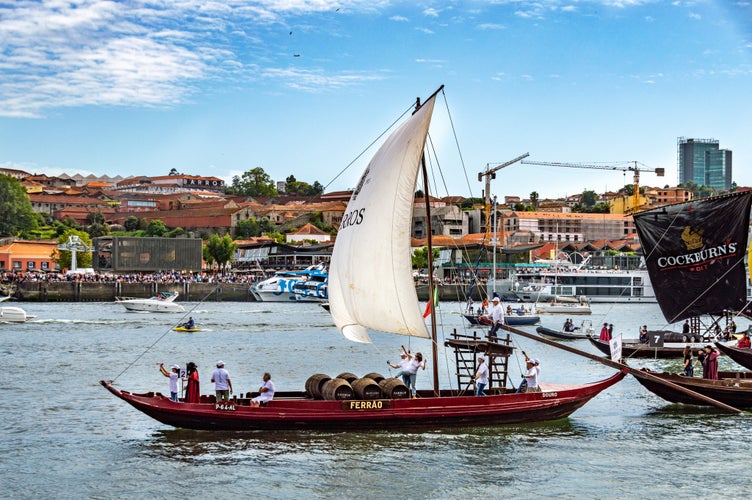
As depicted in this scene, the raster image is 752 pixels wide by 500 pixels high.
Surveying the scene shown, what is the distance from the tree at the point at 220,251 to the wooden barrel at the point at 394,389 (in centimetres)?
14596

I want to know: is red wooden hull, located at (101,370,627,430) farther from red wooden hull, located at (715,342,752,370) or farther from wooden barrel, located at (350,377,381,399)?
red wooden hull, located at (715,342,752,370)

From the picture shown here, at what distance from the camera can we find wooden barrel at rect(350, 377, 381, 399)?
27.8 metres

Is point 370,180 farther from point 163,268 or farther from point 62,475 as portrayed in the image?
point 163,268

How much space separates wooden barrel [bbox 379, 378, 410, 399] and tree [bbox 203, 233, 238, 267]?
479 ft

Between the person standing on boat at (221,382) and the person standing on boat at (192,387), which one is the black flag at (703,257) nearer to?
the person standing on boat at (221,382)

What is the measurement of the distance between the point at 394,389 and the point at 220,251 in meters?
148

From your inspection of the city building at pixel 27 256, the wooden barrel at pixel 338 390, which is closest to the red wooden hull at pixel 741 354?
the wooden barrel at pixel 338 390

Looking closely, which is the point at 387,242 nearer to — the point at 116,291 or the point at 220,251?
the point at 116,291

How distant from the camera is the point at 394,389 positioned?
2820 cm

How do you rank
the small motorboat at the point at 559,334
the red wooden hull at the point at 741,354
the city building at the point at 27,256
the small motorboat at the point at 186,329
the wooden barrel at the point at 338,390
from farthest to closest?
the city building at the point at 27,256 < the small motorboat at the point at 186,329 < the small motorboat at the point at 559,334 < the red wooden hull at the point at 741,354 < the wooden barrel at the point at 338,390

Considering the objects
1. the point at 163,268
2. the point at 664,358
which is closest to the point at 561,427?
the point at 664,358

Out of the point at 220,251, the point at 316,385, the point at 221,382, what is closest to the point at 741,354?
the point at 316,385

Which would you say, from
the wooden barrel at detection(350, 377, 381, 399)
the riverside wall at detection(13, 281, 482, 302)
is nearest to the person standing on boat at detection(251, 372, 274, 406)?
the wooden barrel at detection(350, 377, 381, 399)

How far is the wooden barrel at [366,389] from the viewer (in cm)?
2775
